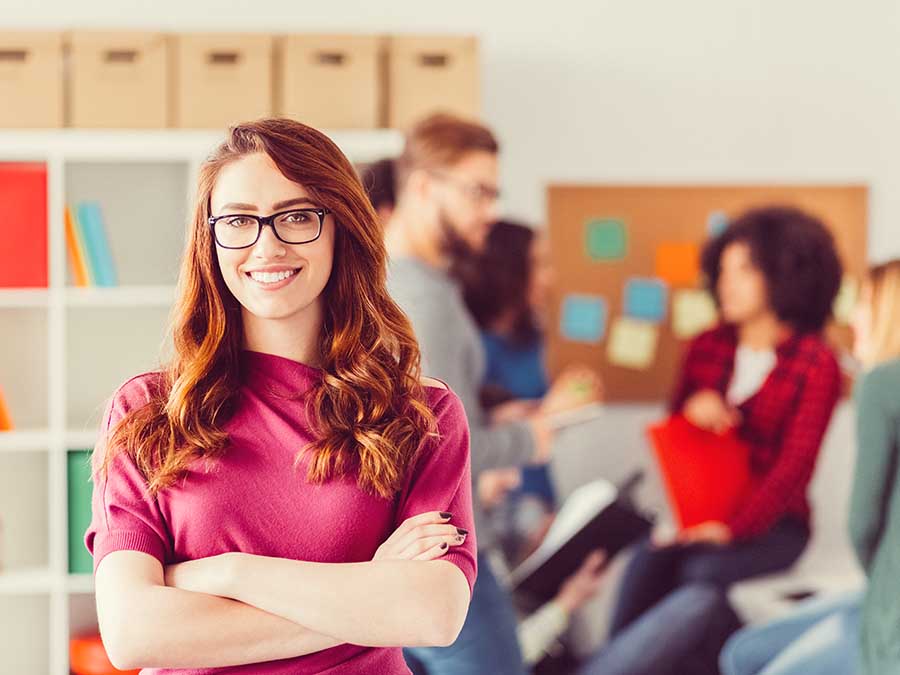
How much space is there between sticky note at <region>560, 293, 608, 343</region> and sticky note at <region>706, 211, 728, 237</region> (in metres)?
0.46

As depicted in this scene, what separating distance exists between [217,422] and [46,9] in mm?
2890

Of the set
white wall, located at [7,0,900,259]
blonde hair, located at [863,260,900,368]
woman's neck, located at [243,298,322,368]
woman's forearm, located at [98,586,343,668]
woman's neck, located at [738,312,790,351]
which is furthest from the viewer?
white wall, located at [7,0,900,259]

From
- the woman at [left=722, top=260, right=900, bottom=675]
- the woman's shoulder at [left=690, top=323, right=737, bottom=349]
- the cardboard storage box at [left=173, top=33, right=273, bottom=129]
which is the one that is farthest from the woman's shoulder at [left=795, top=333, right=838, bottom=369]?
the cardboard storage box at [left=173, top=33, right=273, bottom=129]

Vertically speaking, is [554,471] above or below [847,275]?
below

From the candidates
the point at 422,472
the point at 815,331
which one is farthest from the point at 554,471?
the point at 422,472

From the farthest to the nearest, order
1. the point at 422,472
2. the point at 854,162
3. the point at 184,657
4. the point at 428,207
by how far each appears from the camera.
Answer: the point at 854,162
the point at 428,207
the point at 422,472
the point at 184,657

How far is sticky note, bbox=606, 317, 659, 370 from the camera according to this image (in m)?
4.26

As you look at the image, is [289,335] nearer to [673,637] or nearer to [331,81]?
[331,81]

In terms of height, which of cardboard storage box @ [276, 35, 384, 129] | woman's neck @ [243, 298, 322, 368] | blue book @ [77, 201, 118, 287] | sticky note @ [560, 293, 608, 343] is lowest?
woman's neck @ [243, 298, 322, 368]

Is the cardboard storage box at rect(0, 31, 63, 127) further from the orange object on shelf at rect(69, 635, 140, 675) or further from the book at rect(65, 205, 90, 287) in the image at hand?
the orange object on shelf at rect(69, 635, 140, 675)

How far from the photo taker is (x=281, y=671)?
4.60ft

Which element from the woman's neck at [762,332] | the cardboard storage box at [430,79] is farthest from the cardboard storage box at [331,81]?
the woman's neck at [762,332]

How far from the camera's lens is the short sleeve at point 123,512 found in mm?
1412

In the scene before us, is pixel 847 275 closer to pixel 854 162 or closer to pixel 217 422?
pixel 854 162
